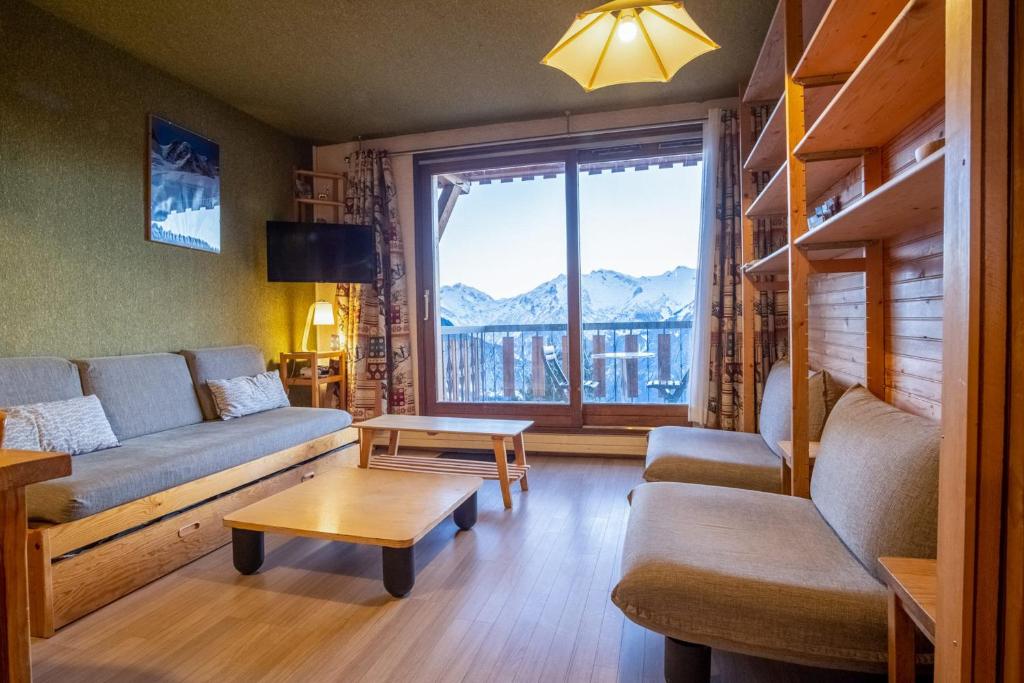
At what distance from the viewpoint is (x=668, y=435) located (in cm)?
292

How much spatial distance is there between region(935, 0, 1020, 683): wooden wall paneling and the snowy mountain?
3274 millimetres

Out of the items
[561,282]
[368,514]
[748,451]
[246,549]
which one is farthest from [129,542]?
[561,282]

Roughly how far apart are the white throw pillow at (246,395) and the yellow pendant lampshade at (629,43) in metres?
2.65

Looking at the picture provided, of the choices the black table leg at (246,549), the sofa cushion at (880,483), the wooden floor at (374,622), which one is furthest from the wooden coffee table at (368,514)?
the sofa cushion at (880,483)

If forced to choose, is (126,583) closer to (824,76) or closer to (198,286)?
Answer: (198,286)

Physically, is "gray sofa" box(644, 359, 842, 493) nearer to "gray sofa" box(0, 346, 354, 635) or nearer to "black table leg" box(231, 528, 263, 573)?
"black table leg" box(231, 528, 263, 573)

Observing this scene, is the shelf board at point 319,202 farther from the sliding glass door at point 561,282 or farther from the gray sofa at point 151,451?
the gray sofa at point 151,451

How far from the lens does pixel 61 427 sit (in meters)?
2.28

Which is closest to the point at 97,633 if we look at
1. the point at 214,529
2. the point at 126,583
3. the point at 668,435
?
the point at 126,583

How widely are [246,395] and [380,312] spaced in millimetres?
1268

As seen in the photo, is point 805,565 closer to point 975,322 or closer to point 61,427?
point 975,322

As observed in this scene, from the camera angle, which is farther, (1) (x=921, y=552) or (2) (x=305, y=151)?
(2) (x=305, y=151)

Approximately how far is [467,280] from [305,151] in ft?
5.89

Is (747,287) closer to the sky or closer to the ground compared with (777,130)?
closer to the ground
